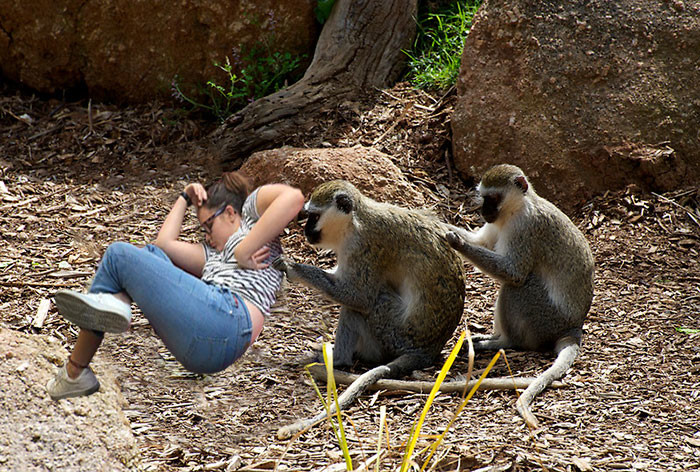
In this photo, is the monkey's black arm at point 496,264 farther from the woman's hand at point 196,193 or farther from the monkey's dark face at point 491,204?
the woman's hand at point 196,193

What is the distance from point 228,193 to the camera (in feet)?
8.65

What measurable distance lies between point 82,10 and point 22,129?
157 cm

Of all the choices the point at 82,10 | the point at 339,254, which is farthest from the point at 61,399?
the point at 82,10

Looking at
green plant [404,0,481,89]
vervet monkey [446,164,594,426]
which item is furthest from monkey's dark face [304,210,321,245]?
green plant [404,0,481,89]

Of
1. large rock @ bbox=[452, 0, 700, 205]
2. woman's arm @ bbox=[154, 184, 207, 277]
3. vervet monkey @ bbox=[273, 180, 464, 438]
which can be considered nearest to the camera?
woman's arm @ bbox=[154, 184, 207, 277]

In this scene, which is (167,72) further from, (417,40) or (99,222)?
(99,222)

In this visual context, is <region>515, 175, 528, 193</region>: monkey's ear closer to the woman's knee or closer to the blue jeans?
the blue jeans

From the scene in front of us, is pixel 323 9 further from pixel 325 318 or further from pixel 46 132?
pixel 325 318

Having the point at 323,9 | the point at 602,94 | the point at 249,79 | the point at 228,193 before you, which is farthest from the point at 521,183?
the point at 323,9

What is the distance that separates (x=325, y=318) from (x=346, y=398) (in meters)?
0.75

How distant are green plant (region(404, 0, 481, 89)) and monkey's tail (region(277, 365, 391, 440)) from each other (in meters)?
4.58

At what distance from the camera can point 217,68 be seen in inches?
348

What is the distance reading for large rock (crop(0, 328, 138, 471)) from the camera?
2.99 m

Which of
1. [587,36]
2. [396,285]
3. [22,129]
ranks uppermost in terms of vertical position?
[587,36]
